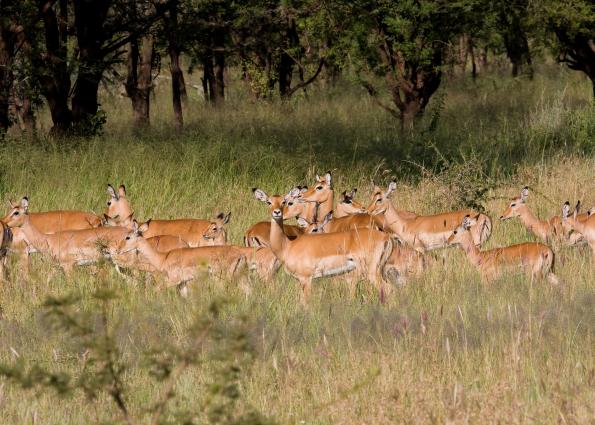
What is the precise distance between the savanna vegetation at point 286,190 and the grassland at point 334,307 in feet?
0.08

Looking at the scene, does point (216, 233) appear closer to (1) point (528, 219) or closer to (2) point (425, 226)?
(2) point (425, 226)

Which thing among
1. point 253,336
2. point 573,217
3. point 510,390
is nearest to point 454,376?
point 510,390

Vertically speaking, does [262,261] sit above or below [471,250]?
above

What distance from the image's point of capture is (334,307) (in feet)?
23.9

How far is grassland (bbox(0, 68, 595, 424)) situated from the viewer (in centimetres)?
510

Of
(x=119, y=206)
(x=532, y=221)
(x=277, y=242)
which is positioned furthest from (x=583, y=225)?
(x=119, y=206)

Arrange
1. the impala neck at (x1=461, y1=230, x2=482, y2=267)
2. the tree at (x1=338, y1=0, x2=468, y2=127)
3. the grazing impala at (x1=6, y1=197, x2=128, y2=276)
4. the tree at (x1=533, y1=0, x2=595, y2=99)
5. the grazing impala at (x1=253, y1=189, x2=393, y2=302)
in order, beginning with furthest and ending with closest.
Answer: the tree at (x1=533, y1=0, x2=595, y2=99) < the tree at (x1=338, y1=0, x2=468, y2=127) < the grazing impala at (x1=6, y1=197, x2=128, y2=276) < the impala neck at (x1=461, y1=230, x2=482, y2=267) < the grazing impala at (x1=253, y1=189, x2=393, y2=302)

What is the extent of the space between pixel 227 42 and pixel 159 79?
1656 centimetres

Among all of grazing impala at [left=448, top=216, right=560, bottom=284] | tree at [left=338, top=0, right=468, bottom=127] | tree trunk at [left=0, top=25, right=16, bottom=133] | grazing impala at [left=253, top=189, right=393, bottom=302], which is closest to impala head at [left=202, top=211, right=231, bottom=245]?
grazing impala at [left=253, top=189, right=393, bottom=302]

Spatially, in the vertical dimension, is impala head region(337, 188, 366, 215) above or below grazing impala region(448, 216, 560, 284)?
below

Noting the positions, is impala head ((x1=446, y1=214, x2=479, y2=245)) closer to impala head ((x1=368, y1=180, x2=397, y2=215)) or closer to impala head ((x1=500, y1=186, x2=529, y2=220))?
impala head ((x1=368, y1=180, x2=397, y2=215))

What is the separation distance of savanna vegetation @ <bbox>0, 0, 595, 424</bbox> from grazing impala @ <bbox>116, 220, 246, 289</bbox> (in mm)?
220

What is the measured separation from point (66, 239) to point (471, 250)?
333 cm

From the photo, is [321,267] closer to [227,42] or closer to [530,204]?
[530,204]
